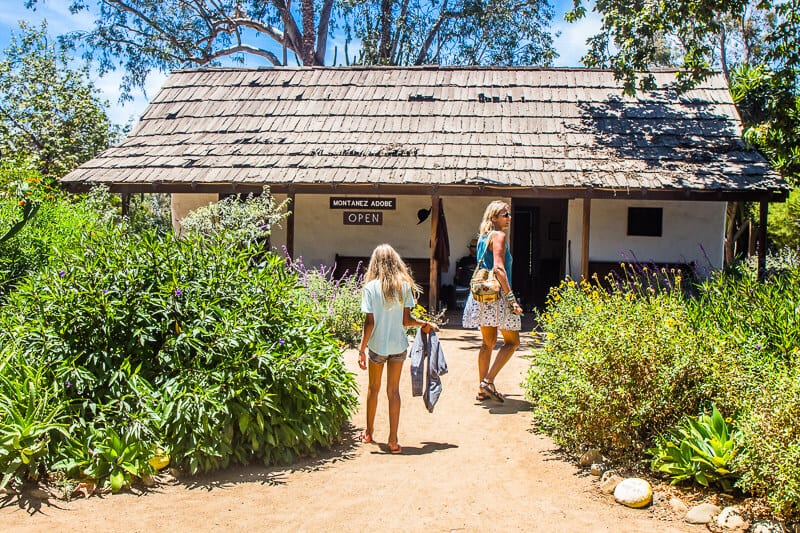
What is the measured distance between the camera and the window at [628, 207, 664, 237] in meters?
12.9

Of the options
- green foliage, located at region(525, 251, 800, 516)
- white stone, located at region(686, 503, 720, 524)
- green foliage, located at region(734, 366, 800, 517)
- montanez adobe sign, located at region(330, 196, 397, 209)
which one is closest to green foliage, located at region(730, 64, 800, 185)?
montanez adobe sign, located at region(330, 196, 397, 209)

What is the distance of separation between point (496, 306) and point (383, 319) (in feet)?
4.93

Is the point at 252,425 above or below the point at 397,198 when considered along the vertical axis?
below

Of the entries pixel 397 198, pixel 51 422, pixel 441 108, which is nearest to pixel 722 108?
pixel 441 108

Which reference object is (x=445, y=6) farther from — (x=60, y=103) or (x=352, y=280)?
(x=352, y=280)

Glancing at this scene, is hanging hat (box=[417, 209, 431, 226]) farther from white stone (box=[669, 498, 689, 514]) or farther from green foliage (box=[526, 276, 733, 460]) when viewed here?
white stone (box=[669, 498, 689, 514])

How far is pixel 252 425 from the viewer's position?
498 centimetres

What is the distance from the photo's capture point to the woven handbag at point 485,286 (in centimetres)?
650

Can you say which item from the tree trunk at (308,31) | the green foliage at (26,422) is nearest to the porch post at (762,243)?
the green foliage at (26,422)

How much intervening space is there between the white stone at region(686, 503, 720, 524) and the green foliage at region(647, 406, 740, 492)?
0.20 m

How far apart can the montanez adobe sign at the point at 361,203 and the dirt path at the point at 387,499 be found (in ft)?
25.9

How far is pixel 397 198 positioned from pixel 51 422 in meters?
9.38

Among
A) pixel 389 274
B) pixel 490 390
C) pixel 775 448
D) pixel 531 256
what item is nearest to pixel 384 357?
pixel 389 274

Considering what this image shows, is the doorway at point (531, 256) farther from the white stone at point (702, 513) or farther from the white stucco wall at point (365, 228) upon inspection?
the white stone at point (702, 513)
